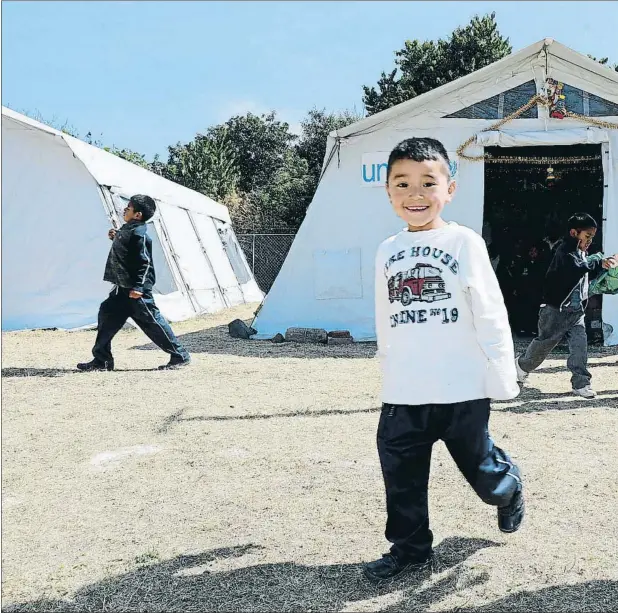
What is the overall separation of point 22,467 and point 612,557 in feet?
10.7

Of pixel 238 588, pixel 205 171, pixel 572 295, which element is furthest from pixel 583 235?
pixel 205 171

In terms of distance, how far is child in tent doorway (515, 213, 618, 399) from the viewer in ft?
18.6

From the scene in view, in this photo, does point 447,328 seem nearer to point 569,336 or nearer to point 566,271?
point 566,271

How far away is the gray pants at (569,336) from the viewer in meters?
5.85

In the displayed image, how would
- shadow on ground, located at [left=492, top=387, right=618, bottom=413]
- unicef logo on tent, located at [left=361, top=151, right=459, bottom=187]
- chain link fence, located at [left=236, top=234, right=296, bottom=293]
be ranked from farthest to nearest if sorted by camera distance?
chain link fence, located at [left=236, top=234, right=296, bottom=293], unicef logo on tent, located at [left=361, top=151, right=459, bottom=187], shadow on ground, located at [left=492, top=387, right=618, bottom=413]

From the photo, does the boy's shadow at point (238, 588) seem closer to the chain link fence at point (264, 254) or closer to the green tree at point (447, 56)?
the chain link fence at point (264, 254)

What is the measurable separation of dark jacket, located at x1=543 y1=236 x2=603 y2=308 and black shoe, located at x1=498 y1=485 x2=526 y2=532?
11.0ft

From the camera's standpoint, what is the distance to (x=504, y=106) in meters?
9.32

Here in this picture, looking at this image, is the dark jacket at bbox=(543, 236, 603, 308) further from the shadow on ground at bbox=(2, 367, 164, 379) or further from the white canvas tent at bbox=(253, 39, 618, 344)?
the shadow on ground at bbox=(2, 367, 164, 379)

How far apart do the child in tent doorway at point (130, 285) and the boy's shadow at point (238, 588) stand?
188 inches

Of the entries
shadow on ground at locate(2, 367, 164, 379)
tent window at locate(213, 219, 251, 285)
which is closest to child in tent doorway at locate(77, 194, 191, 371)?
shadow on ground at locate(2, 367, 164, 379)

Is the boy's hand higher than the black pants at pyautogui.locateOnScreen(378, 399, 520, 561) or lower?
higher

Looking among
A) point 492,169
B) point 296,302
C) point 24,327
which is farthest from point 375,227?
point 24,327

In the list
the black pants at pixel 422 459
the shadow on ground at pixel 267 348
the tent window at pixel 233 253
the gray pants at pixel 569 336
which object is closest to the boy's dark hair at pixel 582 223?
the gray pants at pixel 569 336
